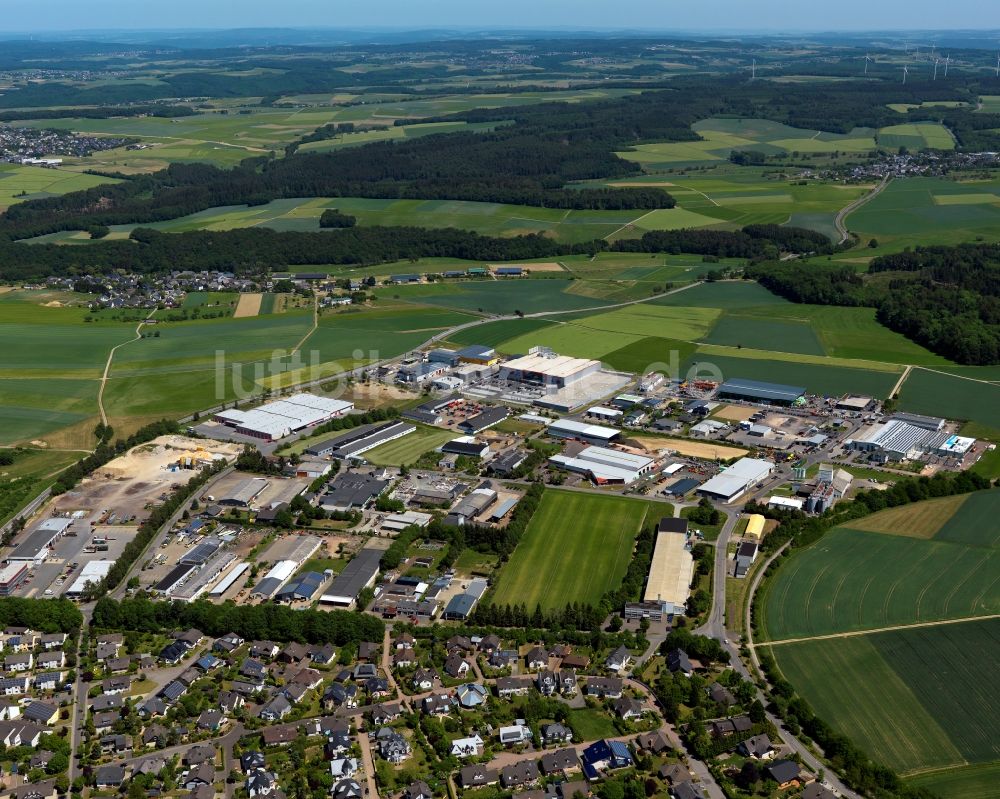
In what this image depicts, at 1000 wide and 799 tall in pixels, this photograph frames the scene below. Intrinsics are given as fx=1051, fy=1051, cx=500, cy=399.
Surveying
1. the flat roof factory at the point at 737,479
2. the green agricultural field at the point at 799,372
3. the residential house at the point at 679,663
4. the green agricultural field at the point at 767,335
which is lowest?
the residential house at the point at 679,663

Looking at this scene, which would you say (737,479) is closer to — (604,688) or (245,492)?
(604,688)

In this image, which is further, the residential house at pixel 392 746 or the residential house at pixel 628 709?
the residential house at pixel 628 709

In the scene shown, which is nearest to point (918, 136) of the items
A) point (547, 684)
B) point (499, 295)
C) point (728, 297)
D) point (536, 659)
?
point (728, 297)

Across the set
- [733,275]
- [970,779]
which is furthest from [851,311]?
[970,779]

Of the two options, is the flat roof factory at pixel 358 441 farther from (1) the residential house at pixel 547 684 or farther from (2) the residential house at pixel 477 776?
(2) the residential house at pixel 477 776

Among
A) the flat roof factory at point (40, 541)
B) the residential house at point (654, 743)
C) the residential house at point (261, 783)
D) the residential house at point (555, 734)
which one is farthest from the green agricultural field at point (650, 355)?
the residential house at point (261, 783)

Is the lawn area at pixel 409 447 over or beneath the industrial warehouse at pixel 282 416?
beneath

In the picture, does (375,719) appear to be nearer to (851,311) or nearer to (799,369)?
(799,369)

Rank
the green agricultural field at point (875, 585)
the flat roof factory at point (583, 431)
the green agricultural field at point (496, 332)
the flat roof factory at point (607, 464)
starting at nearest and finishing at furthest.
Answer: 1. the green agricultural field at point (875, 585)
2. the flat roof factory at point (607, 464)
3. the flat roof factory at point (583, 431)
4. the green agricultural field at point (496, 332)
